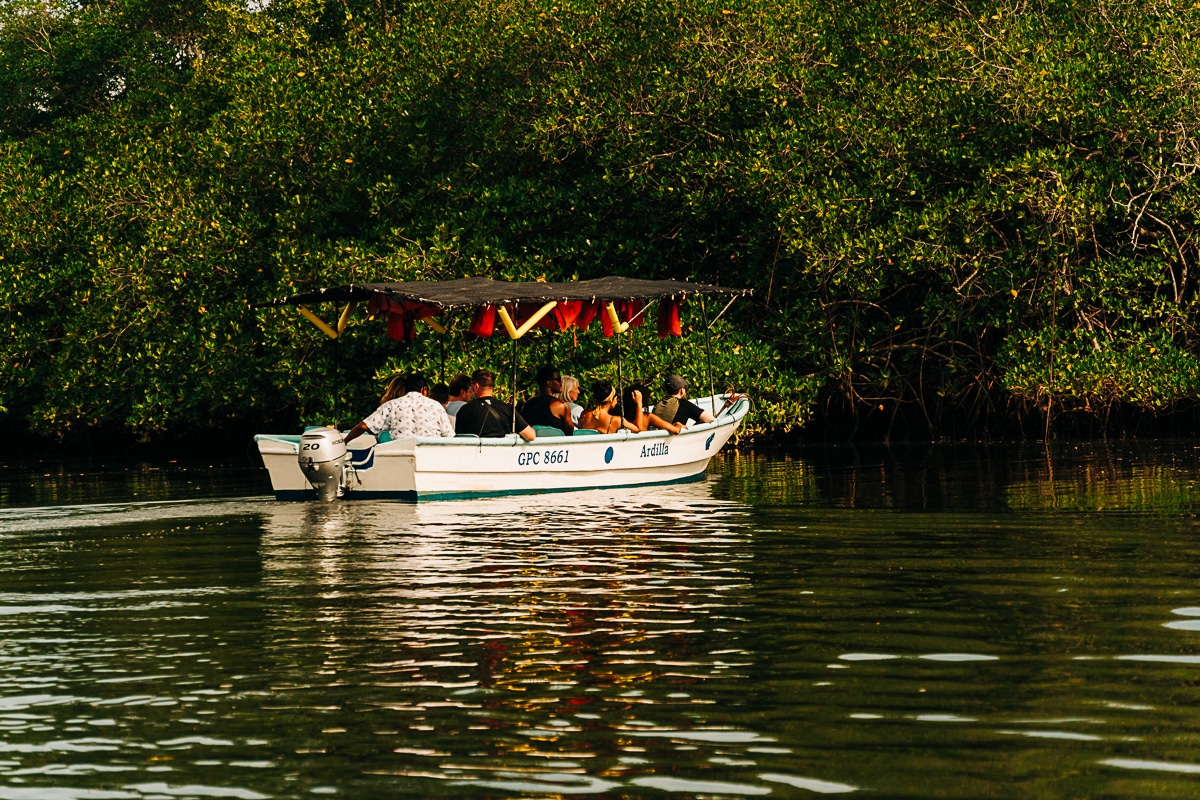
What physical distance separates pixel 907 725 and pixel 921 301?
2106cm

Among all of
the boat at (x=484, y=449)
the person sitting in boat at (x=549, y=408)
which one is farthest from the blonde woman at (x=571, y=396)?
the boat at (x=484, y=449)

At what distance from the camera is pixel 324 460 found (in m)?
16.5

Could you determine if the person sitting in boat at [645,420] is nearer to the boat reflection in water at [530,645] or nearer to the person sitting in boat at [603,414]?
the person sitting in boat at [603,414]

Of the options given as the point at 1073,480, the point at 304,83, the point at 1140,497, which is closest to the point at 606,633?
the point at 1140,497

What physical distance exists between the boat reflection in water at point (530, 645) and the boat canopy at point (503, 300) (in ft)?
12.3

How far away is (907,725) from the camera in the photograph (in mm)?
6207

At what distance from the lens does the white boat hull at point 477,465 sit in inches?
659

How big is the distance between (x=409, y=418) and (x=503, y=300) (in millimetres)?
1668

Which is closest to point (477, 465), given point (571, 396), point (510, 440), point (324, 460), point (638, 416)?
point (510, 440)

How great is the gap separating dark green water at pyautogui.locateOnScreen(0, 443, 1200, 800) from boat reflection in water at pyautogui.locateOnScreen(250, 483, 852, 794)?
2 cm

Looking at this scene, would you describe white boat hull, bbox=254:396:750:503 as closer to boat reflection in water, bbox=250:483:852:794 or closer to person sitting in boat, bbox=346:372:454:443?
person sitting in boat, bbox=346:372:454:443

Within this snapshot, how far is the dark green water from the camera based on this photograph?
5746 millimetres

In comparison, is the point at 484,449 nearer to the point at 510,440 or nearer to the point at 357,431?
the point at 510,440

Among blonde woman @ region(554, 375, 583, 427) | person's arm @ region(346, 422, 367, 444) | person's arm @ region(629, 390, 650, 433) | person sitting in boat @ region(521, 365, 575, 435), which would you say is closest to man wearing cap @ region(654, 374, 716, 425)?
person's arm @ region(629, 390, 650, 433)
